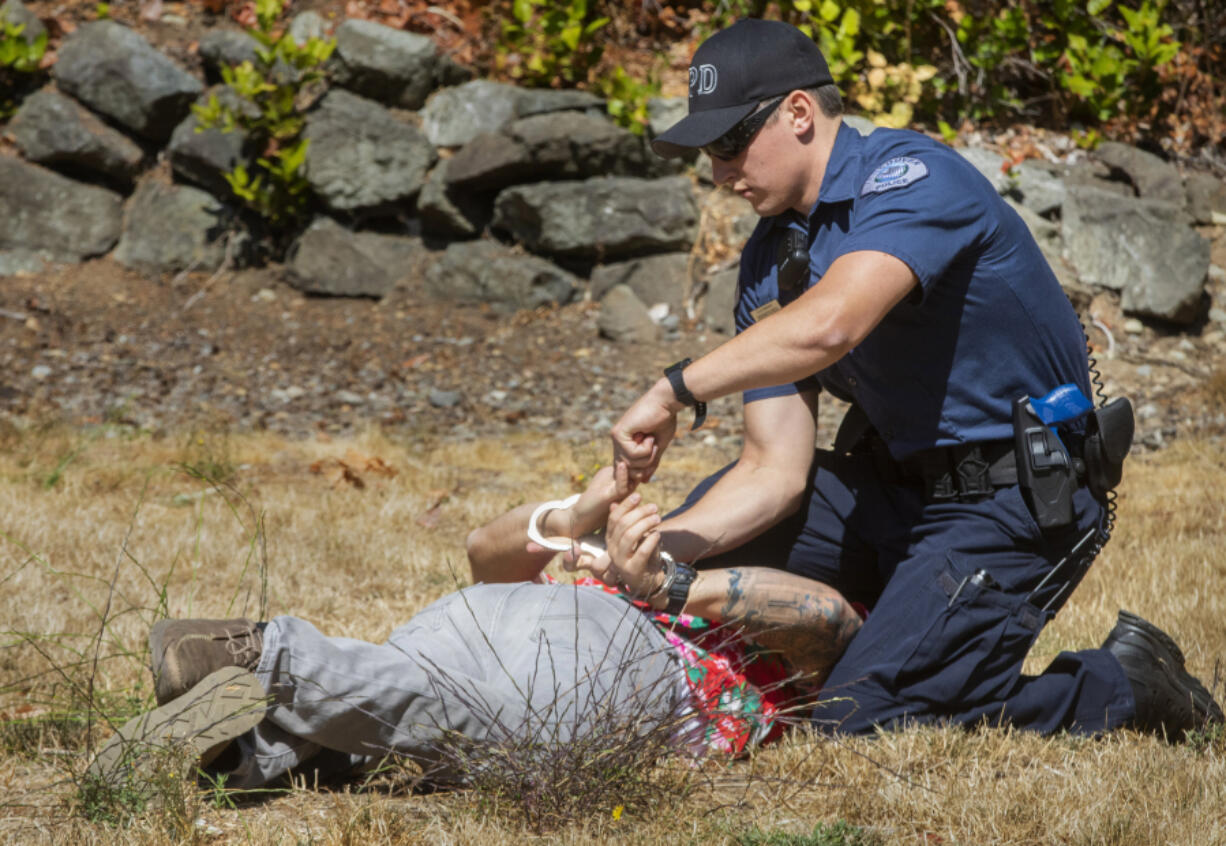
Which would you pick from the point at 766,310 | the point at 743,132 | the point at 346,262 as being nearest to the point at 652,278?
the point at 346,262

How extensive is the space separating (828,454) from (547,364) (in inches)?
185

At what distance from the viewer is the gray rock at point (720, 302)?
26.8 feet

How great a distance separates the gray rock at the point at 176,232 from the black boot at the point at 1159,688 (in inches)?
315

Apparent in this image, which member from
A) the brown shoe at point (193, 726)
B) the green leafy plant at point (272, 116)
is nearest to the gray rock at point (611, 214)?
the green leafy plant at point (272, 116)

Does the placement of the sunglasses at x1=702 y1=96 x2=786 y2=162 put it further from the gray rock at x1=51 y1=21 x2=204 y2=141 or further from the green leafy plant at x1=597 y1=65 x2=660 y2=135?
the gray rock at x1=51 y1=21 x2=204 y2=141

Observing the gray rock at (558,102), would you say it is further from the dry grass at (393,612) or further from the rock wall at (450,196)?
the dry grass at (393,612)

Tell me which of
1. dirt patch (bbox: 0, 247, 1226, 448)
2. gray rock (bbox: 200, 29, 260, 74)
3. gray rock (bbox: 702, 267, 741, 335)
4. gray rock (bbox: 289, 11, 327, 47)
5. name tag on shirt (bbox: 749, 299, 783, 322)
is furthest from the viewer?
gray rock (bbox: 289, 11, 327, 47)

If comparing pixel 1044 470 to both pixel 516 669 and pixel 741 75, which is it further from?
pixel 516 669

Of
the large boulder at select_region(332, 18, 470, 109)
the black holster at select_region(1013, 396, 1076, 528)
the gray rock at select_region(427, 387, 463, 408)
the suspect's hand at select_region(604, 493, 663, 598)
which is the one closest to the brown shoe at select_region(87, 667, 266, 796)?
the suspect's hand at select_region(604, 493, 663, 598)

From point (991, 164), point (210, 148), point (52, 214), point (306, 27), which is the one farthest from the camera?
point (306, 27)

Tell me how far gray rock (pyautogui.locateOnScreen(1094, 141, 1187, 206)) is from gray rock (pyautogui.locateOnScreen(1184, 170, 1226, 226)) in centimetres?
9

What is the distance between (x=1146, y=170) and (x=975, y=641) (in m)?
6.98

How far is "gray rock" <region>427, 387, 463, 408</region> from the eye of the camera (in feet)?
24.5

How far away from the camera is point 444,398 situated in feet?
24.7
